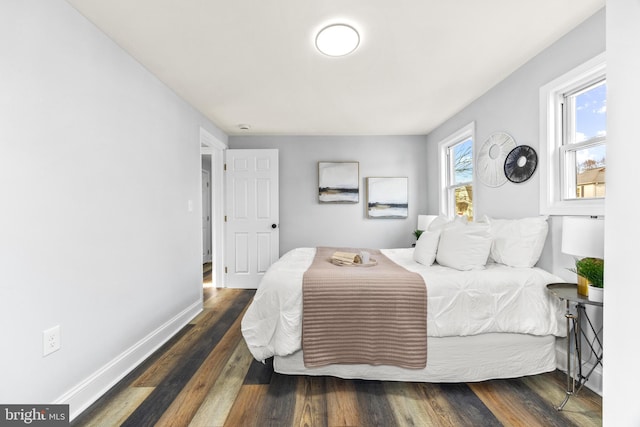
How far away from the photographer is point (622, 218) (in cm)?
85

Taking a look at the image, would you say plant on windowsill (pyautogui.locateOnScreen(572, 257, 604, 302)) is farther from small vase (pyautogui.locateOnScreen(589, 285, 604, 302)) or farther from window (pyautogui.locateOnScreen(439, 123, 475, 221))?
window (pyautogui.locateOnScreen(439, 123, 475, 221))

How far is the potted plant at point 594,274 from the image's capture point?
1587mm

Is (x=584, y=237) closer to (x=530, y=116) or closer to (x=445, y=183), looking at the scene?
(x=530, y=116)

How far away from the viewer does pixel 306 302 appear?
187cm

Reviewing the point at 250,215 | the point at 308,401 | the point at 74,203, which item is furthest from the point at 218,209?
the point at 308,401

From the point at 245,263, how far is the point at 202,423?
2861 millimetres

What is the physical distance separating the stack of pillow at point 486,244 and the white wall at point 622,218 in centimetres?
132

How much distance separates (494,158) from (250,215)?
3164 millimetres

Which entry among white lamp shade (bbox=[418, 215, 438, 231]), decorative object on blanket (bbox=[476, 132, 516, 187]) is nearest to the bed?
decorative object on blanket (bbox=[476, 132, 516, 187])

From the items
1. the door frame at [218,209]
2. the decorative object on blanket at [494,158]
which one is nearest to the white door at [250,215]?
the door frame at [218,209]

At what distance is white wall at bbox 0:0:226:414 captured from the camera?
1360mm

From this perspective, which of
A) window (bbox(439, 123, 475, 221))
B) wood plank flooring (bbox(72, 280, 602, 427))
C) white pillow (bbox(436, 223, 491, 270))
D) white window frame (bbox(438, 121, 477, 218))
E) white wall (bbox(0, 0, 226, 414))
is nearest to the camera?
white wall (bbox(0, 0, 226, 414))

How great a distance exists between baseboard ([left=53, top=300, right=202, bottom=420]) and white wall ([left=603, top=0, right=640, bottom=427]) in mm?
2393

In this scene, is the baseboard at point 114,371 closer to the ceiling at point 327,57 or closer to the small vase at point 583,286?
the ceiling at point 327,57
